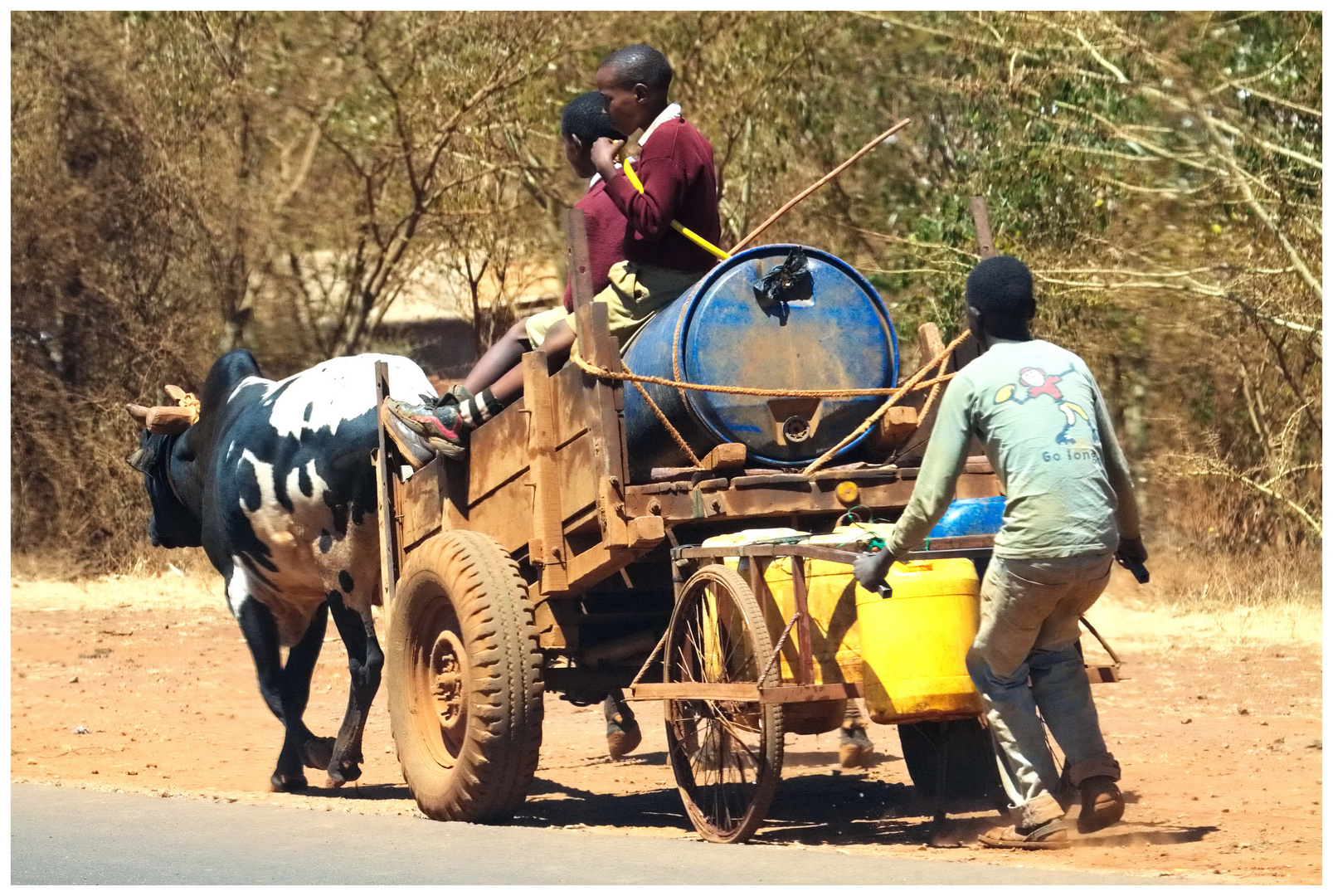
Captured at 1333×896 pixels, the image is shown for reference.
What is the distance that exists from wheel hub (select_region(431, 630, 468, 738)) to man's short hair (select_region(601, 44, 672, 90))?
2051mm

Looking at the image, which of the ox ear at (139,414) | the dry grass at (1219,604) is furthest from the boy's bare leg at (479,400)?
the dry grass at (1219,604)

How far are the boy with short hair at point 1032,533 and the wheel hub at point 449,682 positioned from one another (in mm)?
1901

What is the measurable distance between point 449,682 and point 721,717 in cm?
125

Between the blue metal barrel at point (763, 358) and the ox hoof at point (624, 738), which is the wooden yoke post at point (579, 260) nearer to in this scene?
the blue metal barrel at point (763, 358)

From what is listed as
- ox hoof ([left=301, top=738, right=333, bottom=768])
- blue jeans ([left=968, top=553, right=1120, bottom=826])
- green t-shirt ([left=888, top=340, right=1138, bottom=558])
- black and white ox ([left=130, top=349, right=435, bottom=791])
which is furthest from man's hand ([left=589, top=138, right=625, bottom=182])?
ox hoof ([left=301, top=738, right=333, bottom=768])

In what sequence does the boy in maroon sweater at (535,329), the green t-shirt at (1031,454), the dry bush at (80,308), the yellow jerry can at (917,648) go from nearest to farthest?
the green t-shirt at (1031,454) → the yellow jerry can at (917,648) → the boy in maroon sweater at (535,329) → the dry bush at (80,308)

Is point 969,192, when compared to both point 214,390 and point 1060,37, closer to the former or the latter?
point 1060,37

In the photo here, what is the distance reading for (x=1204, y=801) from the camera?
6.55 m

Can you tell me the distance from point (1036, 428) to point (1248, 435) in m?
10.1

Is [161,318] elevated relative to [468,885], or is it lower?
elevated

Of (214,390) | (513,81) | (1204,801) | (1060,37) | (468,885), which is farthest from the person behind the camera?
(513,81)

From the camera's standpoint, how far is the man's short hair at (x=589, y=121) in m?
6.75

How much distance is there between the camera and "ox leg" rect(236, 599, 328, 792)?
8.41 meters

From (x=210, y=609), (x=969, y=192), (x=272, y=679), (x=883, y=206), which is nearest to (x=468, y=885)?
(x=272, y=679)
